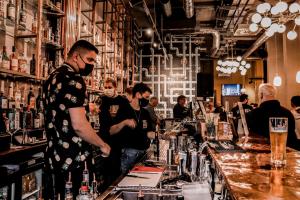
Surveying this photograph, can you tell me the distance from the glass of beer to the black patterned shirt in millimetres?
1517

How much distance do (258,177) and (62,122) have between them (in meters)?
1.67

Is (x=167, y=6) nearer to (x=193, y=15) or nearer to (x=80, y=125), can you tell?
(x=193, y=15)

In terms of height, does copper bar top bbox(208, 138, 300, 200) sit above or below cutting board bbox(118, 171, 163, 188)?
above

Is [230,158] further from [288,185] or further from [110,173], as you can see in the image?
[110,173]

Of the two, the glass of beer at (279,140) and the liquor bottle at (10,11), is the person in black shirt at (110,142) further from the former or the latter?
the glass of beer at (279,140)

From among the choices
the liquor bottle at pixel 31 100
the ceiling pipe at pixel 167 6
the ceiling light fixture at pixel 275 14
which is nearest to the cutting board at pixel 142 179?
the liquor bottle at pixel 31 100

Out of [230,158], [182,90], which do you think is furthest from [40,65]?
[182,90]

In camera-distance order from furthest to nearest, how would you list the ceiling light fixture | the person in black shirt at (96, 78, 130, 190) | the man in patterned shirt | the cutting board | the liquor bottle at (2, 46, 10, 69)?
the ceiling light fixture → the person in black shirt at (96, 78, 130, 190) → the liquor bottle at (2, 46, 10, 69) → the man in patterned shirt → the cutting board

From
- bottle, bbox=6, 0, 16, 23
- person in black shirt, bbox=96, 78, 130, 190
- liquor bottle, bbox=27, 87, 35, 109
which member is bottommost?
person in black shirt, bbox=96, 78, 130, 190

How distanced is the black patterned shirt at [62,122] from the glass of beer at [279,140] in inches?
59.7

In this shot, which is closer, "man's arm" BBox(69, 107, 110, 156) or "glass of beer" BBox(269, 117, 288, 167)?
"glass of beer" BBox(269, 117, 288, 167)

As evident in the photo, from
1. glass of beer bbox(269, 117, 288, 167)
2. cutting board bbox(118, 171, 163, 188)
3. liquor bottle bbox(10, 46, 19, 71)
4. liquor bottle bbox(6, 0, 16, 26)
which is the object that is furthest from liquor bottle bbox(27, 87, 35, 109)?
glass of beer bbox(269, 117, 288, 167)

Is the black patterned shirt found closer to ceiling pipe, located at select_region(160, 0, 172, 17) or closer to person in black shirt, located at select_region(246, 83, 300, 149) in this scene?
person in black shirt, located at select_region(246, 83, 300, 149)

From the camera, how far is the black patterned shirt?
2352 millimetres
